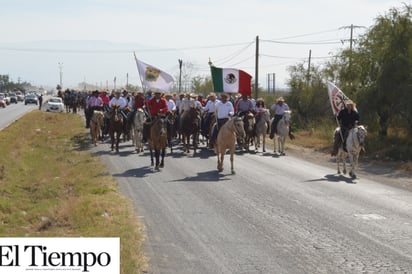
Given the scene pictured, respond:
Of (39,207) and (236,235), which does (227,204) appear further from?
(39,207)

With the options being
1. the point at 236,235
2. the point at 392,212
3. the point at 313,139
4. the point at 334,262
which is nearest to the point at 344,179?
the point at 392,212

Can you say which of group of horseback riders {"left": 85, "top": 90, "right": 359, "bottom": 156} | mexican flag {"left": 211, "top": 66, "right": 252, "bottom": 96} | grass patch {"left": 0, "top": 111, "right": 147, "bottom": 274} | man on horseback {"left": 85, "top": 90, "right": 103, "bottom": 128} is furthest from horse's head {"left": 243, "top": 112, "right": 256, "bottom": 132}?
man on horseback {"left": 85, "top": 90, "right": 103, "bottom": 128}

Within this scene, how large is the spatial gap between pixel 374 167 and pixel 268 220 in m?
12.1

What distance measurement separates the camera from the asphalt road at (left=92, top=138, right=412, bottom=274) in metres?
9.91

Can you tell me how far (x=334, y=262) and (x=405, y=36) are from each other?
22.2 m

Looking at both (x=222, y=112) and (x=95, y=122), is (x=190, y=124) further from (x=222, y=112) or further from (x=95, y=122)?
(x=95, y=122)

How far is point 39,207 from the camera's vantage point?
51.8 feet

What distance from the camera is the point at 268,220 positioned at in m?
12.8

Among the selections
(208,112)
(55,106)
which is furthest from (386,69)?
(55,106)

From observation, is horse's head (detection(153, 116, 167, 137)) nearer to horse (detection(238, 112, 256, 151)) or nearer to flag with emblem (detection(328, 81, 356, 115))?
flag with emblem (detection(328, 81, 356, 115))

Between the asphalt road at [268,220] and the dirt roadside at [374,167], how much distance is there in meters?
0.46

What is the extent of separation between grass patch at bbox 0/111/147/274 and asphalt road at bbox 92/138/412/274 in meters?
0.38

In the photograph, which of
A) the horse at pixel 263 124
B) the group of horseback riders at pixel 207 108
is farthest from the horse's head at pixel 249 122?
the horse at pixel 263 124

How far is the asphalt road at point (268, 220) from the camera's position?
9.91 metres
